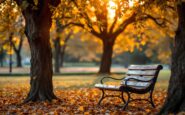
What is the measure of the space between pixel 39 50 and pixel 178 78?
5610 mm

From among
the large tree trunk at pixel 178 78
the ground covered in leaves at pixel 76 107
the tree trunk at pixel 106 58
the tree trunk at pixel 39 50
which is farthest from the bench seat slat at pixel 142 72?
the tree trunk at pixel 106 58

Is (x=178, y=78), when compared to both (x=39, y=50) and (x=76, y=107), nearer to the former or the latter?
(x=76, y=107)

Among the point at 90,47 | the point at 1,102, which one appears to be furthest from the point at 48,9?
the point at 90,47

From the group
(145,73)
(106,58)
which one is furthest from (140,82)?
(106,58)

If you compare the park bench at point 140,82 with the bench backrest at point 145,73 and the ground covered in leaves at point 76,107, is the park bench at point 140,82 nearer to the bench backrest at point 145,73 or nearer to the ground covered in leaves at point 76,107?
the bench backrest at point 145,73

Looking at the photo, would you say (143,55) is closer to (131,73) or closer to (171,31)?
(171,31)

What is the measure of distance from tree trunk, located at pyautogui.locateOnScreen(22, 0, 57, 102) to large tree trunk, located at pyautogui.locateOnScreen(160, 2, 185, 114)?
5.02 metres

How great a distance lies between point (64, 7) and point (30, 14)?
6.33ft

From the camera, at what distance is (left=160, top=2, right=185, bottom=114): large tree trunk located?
9305 millimetres

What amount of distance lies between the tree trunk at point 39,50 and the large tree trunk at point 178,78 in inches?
198

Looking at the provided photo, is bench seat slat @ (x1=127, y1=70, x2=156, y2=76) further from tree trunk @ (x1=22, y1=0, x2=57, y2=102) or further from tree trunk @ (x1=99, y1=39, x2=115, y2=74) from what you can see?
tree trunk @ (x1=99, y1=39, x2=115, y2=74)

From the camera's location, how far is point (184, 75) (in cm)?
942

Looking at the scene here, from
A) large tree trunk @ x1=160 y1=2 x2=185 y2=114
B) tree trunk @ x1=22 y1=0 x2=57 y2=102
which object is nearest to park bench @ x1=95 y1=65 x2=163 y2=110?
large tree trunk @ x1=160 y1=2 x2=185 y2=114

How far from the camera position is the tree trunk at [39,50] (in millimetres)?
13336
